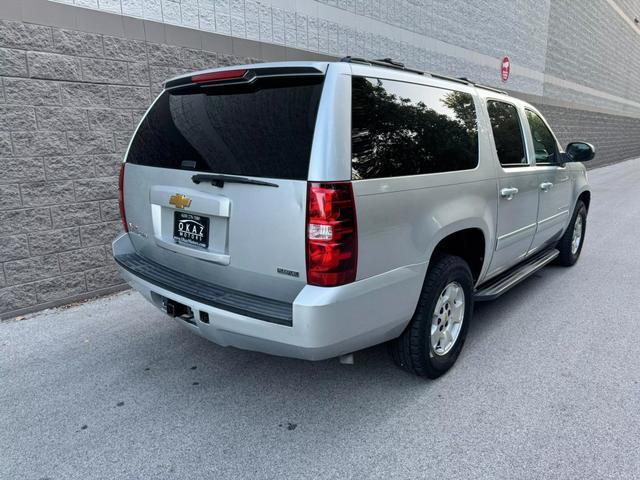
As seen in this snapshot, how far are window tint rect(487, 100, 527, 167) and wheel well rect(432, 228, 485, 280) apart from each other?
694mm

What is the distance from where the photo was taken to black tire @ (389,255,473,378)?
9.60 ft

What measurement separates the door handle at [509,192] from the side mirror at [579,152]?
5.73 ft

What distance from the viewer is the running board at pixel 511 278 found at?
145 inches

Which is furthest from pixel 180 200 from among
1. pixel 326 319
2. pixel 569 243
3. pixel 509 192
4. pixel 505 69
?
pixel 505 69

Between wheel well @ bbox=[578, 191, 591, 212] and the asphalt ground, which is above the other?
wheel well @ bbox=[578, 191, 591, 212]

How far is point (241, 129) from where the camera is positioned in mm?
2588

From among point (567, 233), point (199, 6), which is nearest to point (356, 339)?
point (567, 233)

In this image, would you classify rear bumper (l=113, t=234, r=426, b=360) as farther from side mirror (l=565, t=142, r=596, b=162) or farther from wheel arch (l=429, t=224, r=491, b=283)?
side mirror (l=565, t=142, r=596, b=162)

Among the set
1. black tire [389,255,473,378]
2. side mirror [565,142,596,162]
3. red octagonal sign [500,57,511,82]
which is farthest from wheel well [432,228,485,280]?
red octagonal sign [500,57,511,82]

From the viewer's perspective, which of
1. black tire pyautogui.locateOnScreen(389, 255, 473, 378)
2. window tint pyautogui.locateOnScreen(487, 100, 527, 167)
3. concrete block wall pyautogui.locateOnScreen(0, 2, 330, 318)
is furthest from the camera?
concrete block wall pyautogui.locateOnScreen(0, 2, 330, 318)

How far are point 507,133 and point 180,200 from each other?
8.97 ft

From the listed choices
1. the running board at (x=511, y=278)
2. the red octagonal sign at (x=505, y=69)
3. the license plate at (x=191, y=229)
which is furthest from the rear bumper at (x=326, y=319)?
the red octagonal sign at (x=505, y=69)

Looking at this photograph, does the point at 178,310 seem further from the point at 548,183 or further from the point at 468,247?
the point at 548,183

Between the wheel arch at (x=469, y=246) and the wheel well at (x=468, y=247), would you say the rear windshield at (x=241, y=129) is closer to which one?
the wheel arch at (x=469, y=246)
